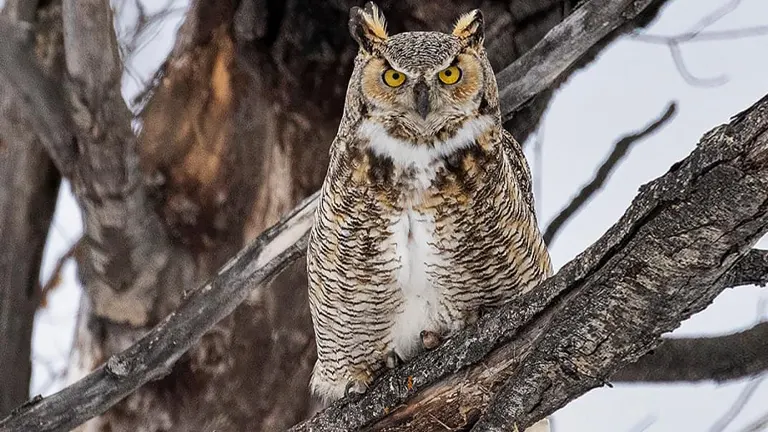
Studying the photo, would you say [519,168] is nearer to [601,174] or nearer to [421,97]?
[421,97]

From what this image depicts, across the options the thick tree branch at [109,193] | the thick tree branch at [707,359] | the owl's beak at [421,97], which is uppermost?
the thick tree branch at [109,193]

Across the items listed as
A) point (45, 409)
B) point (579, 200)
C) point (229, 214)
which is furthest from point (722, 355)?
point (45, 409)

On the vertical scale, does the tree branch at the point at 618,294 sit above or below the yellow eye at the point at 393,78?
below

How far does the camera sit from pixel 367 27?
2.05 meters

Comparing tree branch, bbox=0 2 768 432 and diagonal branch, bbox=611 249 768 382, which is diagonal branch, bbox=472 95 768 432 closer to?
tree branch, bbox=0 2 768 432

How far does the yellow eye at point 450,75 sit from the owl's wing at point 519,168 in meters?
0.21

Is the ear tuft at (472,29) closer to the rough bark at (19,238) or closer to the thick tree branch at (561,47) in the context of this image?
the thick tree branch at (561,47)

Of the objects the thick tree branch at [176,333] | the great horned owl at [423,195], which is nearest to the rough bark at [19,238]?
the thick tree branch at [176,333]

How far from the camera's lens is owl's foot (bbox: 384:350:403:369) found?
2178 millimetres

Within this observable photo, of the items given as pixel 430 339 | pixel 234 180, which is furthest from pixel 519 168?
pixel 234 180

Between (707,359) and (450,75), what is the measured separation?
49.0 inches

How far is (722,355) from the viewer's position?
2580 millimetres

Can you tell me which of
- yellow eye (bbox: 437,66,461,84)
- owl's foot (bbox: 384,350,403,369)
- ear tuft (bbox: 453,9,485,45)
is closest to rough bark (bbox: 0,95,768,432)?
owl's foot (bbox: 384,350,403,369)

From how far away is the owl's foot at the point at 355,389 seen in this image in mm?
2107
